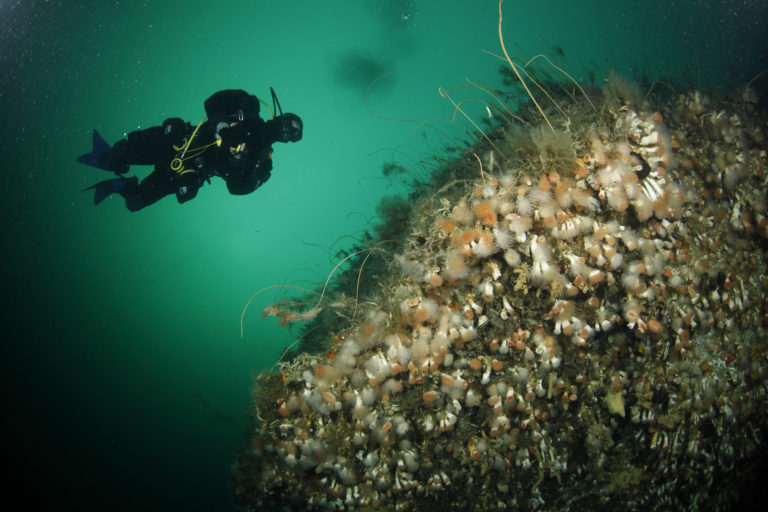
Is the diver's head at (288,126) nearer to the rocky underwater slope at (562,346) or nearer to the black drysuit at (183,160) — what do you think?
the black drysuit at (183,160)

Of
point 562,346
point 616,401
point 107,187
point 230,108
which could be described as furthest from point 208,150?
point 616,401

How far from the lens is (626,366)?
253 centimetres

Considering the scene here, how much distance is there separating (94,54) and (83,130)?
15.0 m

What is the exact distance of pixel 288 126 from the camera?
19.7 feet

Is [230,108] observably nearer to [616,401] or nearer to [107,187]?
[107,187]

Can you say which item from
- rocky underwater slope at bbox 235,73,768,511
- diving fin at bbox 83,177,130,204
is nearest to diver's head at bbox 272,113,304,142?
diving fin at bbox 83,177,130,204

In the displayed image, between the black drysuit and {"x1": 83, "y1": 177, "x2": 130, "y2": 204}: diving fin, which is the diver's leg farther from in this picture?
{"x1": 83, "y1": 177, "x2": 130, "y2": 204}: diving fin

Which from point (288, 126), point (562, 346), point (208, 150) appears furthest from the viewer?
point (208, 150)

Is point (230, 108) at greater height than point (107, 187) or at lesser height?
lesser

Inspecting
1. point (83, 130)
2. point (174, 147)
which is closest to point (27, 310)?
point (83, 130)

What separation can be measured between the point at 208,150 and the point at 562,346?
6.71 meters

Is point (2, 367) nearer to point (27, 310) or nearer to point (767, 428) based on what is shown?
point (27, 310)

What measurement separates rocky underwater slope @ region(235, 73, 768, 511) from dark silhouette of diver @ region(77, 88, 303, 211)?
14.6ft

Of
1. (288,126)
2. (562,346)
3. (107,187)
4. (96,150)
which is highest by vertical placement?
(96,150)
